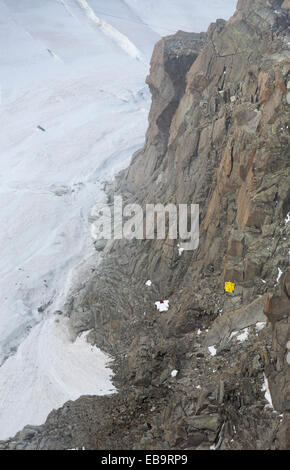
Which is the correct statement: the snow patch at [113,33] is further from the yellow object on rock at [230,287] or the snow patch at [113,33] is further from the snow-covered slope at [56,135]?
the yellow object on rock at [230,287]

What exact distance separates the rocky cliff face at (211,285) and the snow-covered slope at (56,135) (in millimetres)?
3496

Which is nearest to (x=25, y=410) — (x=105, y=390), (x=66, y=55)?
(x=105, y=390)

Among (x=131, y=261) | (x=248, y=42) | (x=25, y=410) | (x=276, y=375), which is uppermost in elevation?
(x=248, y=42)

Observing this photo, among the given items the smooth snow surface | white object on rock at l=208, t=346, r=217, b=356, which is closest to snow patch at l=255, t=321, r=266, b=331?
white object on rock at l=208, t=346, r=217, b=356

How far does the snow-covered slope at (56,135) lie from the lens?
31.8 m

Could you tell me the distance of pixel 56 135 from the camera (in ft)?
180

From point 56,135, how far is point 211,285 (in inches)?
1388

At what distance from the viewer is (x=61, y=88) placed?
6362 cm

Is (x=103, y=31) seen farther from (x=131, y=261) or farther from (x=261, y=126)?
(x=261, y=126)

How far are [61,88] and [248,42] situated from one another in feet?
126

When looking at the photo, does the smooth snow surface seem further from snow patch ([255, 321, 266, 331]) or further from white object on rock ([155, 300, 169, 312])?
snow patch ([255, 321, 266, 331])

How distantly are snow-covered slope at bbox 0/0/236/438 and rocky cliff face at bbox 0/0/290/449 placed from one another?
3496 millimetres

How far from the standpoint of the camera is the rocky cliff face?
59.6ft

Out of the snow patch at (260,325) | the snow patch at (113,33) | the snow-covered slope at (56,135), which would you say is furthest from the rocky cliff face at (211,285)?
the snow patch at (113,33)
